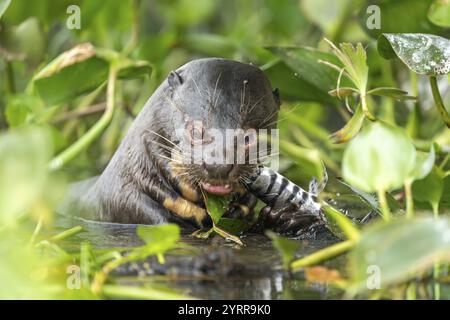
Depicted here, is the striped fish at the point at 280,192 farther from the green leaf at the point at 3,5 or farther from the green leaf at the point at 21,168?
the green leaf at the point at 21,168

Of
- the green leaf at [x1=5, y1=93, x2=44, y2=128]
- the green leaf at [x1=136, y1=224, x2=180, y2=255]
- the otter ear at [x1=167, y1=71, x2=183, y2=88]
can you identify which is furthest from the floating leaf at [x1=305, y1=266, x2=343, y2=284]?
the green leaf at [x1=5, y1=93, x2=44, y2=128]

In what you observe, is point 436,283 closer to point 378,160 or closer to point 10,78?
point 378,160

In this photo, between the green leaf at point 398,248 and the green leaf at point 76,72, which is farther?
the green leaf at point 76,72

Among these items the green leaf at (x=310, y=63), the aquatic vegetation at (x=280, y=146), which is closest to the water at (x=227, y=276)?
the aquatic vegetation at (x=280, y=146)

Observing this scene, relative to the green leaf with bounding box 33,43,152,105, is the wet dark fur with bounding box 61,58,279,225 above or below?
below

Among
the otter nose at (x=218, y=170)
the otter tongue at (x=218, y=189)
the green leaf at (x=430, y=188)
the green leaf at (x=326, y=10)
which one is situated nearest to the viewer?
the green leaf at (x=430, y=188)

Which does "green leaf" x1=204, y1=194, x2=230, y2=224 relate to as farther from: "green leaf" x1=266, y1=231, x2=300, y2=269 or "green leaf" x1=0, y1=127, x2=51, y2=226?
"green leaf" x1=0, y1=127, x2=51, y2=226
